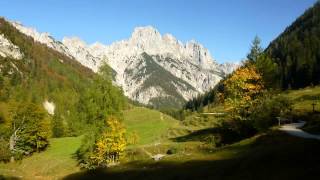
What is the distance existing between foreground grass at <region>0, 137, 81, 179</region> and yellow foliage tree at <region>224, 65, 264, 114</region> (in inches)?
1307

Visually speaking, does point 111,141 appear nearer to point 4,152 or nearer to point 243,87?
point 243,87

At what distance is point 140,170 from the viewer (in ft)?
192

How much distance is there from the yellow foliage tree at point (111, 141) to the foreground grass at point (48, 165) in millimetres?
7903

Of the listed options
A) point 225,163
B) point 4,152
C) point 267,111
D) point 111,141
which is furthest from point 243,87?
point 4,152

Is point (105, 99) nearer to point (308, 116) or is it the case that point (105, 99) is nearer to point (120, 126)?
point (120, 126)

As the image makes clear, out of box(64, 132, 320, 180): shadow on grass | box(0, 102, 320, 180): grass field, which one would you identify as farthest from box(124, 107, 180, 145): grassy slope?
box(64, 132, 320, 180): shadow on grass

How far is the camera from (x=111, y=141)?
76500 millimetres

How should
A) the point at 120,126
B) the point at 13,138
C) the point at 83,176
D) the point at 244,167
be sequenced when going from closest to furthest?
the point at 244,167 < the point at 83,176 < the point at 120,126 < the point at 13,138

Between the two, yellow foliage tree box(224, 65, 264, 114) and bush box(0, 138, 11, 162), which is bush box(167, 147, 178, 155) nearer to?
yellow foliage tree box(224, 65, 264, 114)

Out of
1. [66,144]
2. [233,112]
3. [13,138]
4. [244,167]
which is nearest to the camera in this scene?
[244,167]

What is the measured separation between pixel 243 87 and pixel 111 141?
2788cm

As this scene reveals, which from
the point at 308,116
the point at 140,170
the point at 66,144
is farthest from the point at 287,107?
the point at 66,144

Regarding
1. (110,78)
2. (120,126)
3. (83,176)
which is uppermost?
(110,78)

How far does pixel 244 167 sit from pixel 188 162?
15.6 metres
